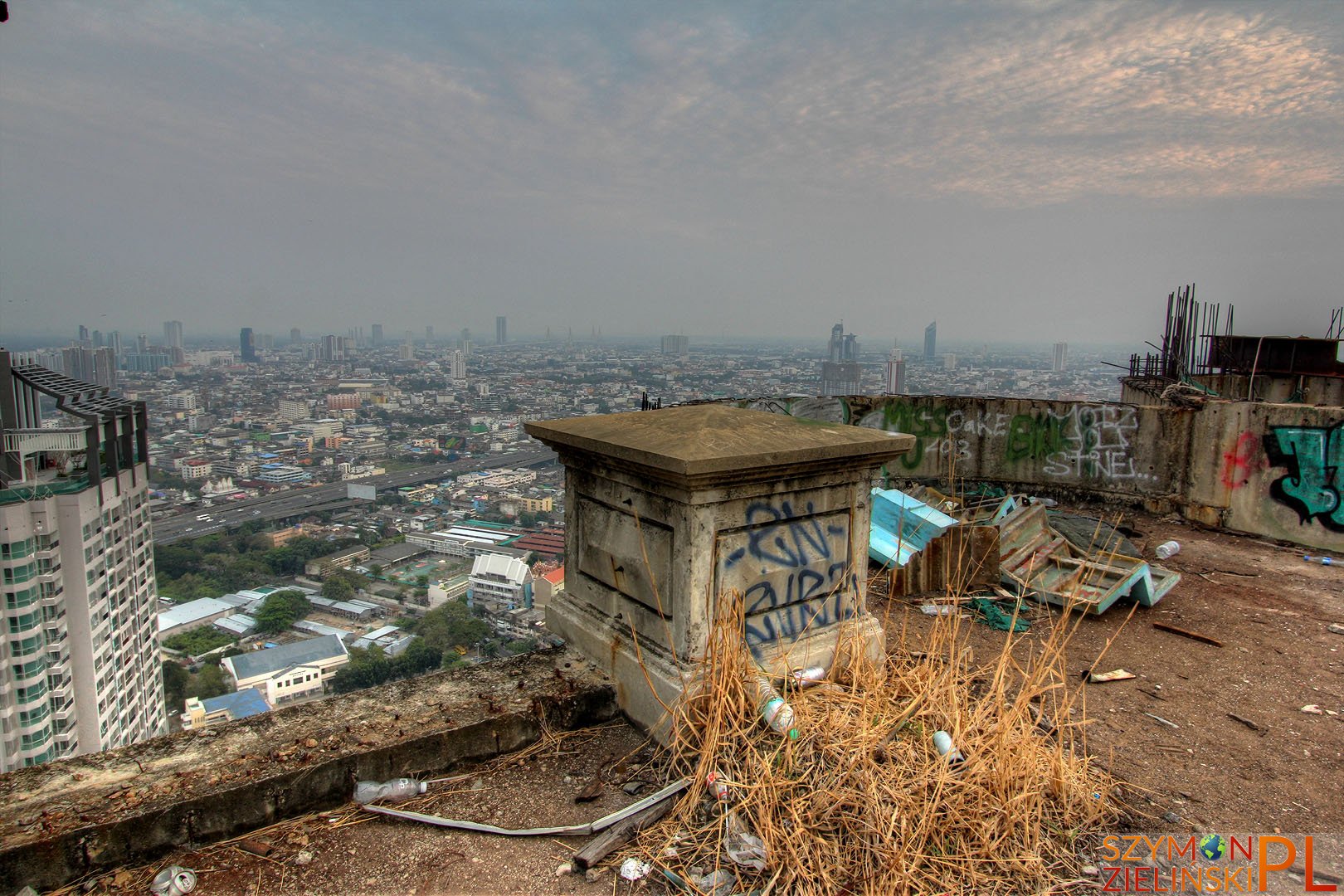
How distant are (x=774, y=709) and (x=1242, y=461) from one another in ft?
26.2

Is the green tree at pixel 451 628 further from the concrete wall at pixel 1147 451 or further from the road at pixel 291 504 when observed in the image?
the road at pixel 291 504

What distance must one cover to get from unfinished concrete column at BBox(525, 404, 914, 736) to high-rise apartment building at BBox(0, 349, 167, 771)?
41.3 feet

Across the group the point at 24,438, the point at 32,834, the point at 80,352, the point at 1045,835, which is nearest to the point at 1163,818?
the point at 1045,835

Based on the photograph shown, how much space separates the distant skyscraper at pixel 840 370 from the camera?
15.0 metres

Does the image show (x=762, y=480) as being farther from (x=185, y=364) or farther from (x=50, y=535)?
(x=185, y=364)

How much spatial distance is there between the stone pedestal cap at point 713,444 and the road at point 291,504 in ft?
90.3

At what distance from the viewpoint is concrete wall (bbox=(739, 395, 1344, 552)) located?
7.68m

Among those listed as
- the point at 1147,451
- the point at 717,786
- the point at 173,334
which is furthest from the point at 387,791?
the point at 173,334

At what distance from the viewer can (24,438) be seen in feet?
42.2

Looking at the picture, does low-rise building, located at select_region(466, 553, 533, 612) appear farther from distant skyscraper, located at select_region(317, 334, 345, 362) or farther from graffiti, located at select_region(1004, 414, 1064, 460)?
distant skyscraper, located at select_region(317, 334, 345, 362)

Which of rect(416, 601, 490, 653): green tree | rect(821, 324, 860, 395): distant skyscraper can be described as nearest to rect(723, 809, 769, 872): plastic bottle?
rect(821, 324, 860, 395): distant skyscraper

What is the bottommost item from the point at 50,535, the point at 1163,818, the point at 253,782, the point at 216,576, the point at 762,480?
the point at 216,576

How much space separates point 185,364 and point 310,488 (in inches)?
1230

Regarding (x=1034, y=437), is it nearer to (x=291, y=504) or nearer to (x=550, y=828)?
(x=550, y=828)
